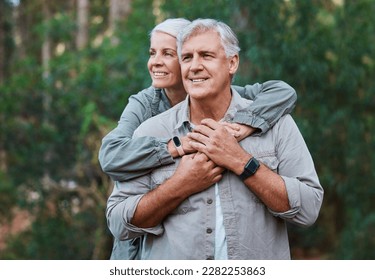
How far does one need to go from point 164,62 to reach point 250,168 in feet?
2.63

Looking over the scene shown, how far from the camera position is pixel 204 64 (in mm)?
2512

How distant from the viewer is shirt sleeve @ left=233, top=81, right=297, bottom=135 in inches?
102

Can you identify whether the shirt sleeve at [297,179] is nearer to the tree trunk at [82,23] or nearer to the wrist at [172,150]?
the wrist at [172,150]

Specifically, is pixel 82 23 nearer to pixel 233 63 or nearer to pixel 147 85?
pixel 147 85

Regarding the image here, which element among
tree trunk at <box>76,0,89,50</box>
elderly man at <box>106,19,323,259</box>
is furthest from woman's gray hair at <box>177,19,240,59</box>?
tree trunk at <box>76,0,89,50</box>

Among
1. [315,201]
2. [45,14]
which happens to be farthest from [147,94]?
[45,14]

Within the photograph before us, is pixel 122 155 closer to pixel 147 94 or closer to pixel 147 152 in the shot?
pixel 147 152

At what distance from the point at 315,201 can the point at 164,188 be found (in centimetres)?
57

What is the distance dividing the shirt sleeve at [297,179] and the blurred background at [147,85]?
16.8ft

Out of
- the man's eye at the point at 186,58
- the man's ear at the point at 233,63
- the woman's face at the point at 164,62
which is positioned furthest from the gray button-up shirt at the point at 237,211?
the woman's face at the point at 164,62

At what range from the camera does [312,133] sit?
8.62 metres

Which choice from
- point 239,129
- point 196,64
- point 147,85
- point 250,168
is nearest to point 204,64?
point 196,64

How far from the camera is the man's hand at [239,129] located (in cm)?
255

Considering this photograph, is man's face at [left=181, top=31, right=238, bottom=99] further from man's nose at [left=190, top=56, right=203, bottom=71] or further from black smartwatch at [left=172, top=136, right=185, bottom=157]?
black smartwatch at [left=172, top=136, right=185, bottom=157]
